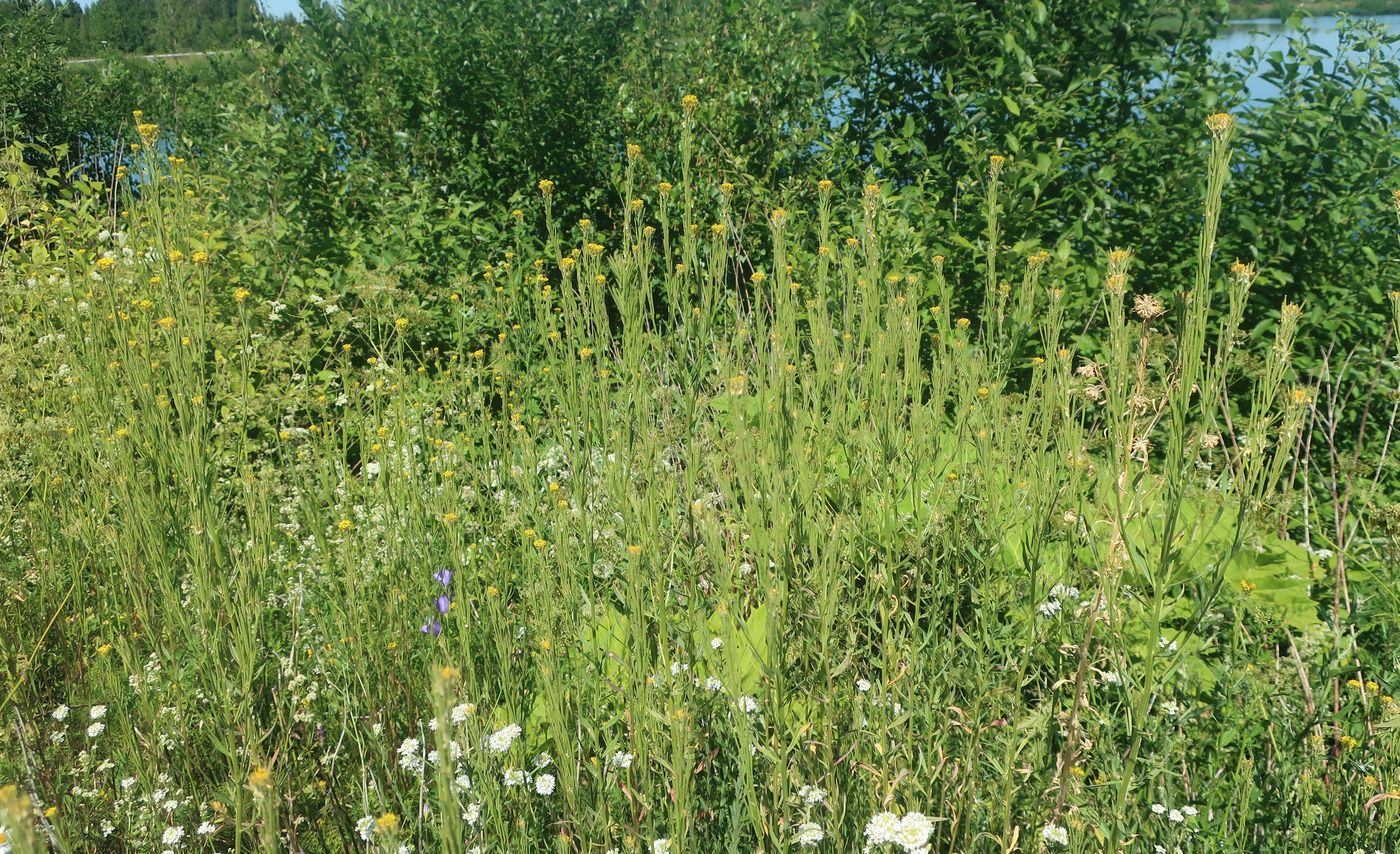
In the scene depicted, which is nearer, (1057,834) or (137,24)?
(1057,834)

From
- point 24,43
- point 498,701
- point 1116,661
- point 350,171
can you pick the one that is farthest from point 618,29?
point 24,43

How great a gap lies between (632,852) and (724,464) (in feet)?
3.34

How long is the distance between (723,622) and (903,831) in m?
0.43

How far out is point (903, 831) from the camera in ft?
4.94

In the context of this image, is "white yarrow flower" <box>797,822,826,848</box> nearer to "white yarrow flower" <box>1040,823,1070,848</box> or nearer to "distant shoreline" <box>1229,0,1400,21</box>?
"white yarrow flower" <box>1040,823,1070,848</box>

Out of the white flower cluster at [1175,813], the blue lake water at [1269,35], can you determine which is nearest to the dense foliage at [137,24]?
the blue lake water at [1269,35]

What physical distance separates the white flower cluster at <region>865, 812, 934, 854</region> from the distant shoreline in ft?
11.8

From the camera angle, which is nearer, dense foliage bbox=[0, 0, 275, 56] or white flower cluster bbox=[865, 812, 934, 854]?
white flower cluster bbox=[865, 812, 934, 854]

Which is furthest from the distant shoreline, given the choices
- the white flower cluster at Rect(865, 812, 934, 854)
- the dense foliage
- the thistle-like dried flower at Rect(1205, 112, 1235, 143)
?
the dense foliage

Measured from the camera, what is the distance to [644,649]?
64.5 inches

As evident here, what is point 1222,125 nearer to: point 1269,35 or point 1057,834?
point 1057,834

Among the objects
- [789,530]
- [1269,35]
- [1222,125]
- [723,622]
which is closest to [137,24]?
[1269,35]

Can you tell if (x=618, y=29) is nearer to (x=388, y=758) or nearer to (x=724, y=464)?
(x=724, y=464)

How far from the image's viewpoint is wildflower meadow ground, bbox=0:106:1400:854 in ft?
5.28
